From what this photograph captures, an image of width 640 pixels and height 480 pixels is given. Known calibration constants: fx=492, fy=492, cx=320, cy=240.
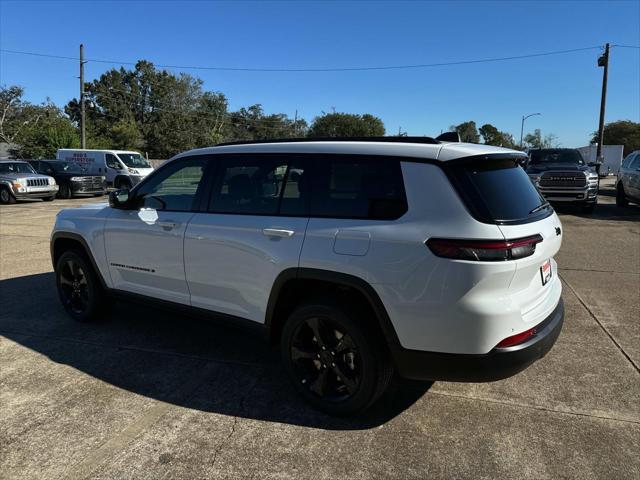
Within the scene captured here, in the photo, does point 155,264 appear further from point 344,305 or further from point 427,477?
point 427,477

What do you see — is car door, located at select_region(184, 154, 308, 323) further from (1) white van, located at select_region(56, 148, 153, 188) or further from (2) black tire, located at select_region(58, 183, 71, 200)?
(1) white van, located at select_region(56, 148, 153, 188)

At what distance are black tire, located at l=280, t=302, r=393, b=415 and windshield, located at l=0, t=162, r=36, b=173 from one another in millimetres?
19540

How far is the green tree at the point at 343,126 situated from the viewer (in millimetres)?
81144

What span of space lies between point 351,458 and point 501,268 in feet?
4.39

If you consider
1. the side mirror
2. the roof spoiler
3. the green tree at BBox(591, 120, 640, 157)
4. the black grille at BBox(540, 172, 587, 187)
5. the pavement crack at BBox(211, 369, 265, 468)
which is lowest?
the pavement crack at BBox(211, 369, 265, 468)

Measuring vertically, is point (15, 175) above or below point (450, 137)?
below

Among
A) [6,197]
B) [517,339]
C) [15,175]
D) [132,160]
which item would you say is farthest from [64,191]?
[517,339]

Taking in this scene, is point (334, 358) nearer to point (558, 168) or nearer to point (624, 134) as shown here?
point (558, 168)

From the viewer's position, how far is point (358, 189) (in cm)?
304

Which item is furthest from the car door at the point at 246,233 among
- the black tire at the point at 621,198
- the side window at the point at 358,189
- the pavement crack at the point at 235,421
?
the black tire at the point at 621,198

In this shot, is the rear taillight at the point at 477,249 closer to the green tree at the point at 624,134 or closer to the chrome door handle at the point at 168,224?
the chrome door handle at the point at 168,224

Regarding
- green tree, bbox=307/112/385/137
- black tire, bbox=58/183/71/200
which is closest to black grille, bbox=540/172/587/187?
black tire, bbox=58/183/71/200

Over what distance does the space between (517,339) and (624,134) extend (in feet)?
260

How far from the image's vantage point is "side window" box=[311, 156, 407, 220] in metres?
2.89
